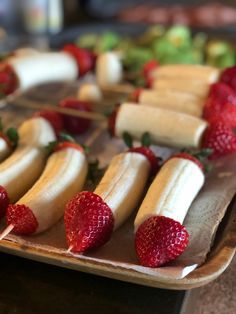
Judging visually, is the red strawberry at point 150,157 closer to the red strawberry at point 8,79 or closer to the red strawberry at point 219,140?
the red strawberry at point 219,140

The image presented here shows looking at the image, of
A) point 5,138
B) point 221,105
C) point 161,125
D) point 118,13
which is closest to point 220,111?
point 221,105

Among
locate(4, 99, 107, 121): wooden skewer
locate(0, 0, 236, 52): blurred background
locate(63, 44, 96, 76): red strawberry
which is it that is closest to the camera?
locate(4, 99, 107, 121): wooden skewer

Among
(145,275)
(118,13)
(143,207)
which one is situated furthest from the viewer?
(118,13)

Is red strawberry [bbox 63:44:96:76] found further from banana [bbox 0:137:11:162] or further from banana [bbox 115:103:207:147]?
banana [bbox 0:137:11:162]

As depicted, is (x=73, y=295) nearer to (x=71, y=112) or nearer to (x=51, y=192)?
(x=51, y=192)

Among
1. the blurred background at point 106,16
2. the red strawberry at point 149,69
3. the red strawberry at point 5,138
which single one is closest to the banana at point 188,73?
the red strawberry at point 149,69

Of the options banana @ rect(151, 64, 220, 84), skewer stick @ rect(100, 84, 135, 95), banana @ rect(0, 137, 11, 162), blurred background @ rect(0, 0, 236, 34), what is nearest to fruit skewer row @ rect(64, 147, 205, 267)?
banana @ rect(0, 137, 11, 162)
